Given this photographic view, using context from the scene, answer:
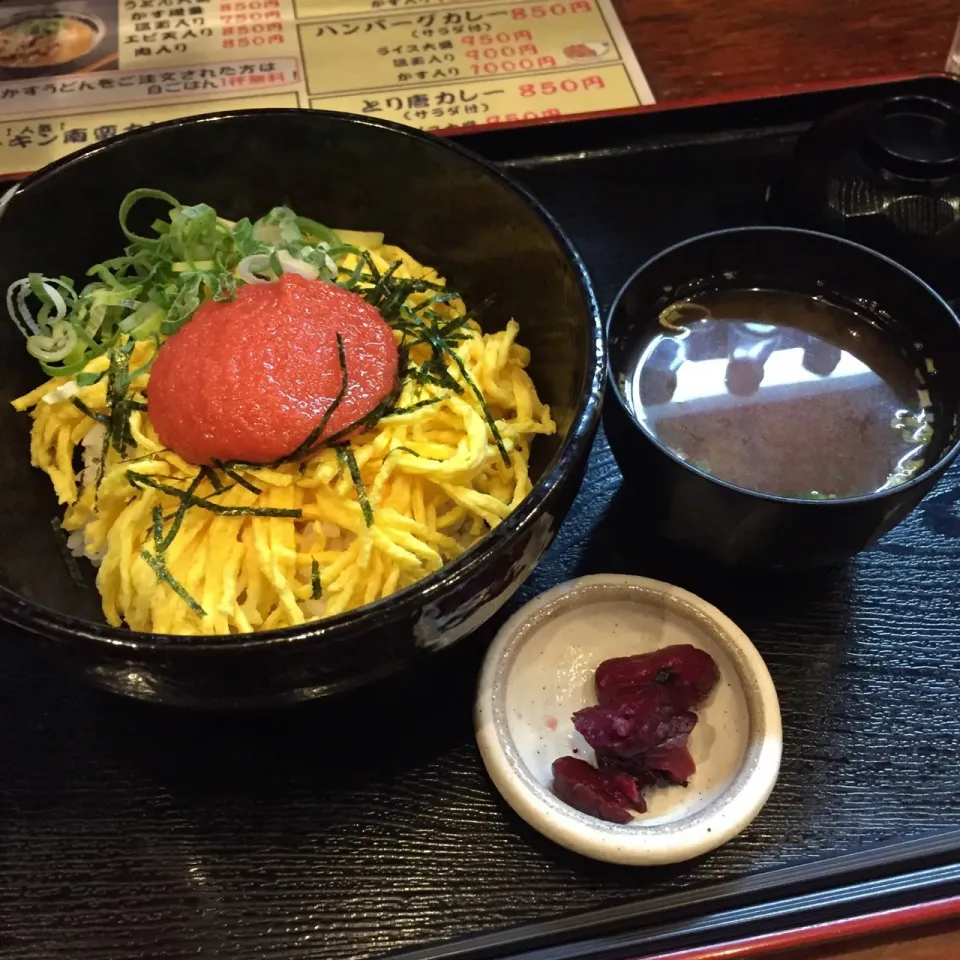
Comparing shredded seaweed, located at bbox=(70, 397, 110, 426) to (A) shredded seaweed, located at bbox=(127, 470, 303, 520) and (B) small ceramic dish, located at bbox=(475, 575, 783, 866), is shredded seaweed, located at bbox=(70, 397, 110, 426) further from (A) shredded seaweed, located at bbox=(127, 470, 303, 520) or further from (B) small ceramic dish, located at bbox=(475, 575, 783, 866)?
(B) small ceramic dish, located at bbox=(475, 575, 783, 866)

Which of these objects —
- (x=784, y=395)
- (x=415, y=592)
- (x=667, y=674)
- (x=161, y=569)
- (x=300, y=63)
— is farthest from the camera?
(x=300, y=63)

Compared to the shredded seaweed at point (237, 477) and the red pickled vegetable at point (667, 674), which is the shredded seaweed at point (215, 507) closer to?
the shredded seaweed at point (237, 477)

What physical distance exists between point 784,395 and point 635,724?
615mm

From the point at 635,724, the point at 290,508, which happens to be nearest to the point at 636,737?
the point at 635,724

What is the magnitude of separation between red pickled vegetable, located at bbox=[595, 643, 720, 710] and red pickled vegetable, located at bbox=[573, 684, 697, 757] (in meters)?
0.02

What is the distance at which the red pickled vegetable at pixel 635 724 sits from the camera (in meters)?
1.22

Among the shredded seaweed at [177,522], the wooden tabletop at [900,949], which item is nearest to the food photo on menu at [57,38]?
the shredded seaweed at [177,522]

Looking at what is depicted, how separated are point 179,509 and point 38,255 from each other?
0.54 m

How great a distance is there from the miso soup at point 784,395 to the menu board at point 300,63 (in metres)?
0.74

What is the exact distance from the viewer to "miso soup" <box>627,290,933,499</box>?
1.42 m

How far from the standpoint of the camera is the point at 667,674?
1283mm

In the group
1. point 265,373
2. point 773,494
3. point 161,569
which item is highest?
point 265,373

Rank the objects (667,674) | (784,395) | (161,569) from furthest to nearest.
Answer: (784,395), (667,674), (161,569)

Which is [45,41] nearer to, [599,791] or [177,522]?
[177,522]
